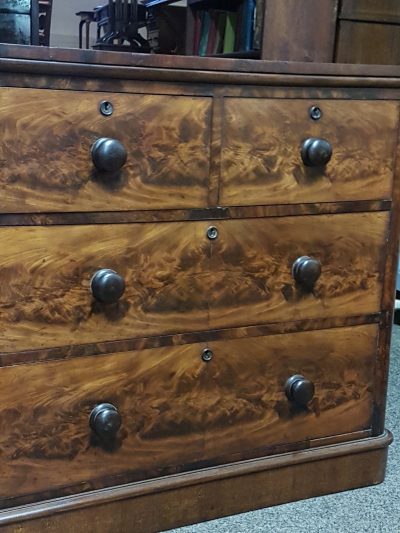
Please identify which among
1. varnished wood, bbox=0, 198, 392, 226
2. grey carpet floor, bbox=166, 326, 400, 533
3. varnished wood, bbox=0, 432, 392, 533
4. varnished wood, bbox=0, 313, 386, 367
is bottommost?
grey carpet floor, bbox=166, 326, 400, 533

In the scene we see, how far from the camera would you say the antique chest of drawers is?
108cm

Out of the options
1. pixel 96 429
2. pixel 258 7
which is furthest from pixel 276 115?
pixel 258 7

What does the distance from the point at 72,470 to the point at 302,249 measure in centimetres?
58

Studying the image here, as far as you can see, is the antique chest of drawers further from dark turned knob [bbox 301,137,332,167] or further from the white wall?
the white wall

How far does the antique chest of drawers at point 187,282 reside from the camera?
1.08 meters

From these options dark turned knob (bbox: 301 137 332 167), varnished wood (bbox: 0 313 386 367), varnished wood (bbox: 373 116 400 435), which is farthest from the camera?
varnished wood (bbox: 373 116 400 435)

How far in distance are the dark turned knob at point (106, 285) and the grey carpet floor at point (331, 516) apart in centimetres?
48

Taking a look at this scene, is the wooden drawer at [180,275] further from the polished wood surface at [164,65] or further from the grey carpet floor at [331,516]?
the grey carpet floor at [331,516]

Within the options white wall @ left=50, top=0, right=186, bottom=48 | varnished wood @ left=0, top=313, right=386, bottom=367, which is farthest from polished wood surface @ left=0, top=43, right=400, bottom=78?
white wall @ left=50, top=0, right=186, bottom=48

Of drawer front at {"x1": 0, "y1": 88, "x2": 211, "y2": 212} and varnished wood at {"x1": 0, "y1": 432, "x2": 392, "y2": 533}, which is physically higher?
drawer front at {"x1": 0, "y1": 88, "x2": 211, "y2": 212}

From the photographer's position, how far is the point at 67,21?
2623 mm

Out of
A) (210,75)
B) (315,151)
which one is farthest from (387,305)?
(210,75)

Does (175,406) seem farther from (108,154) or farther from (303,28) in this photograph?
(303,28)

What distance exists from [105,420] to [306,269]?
45cm
